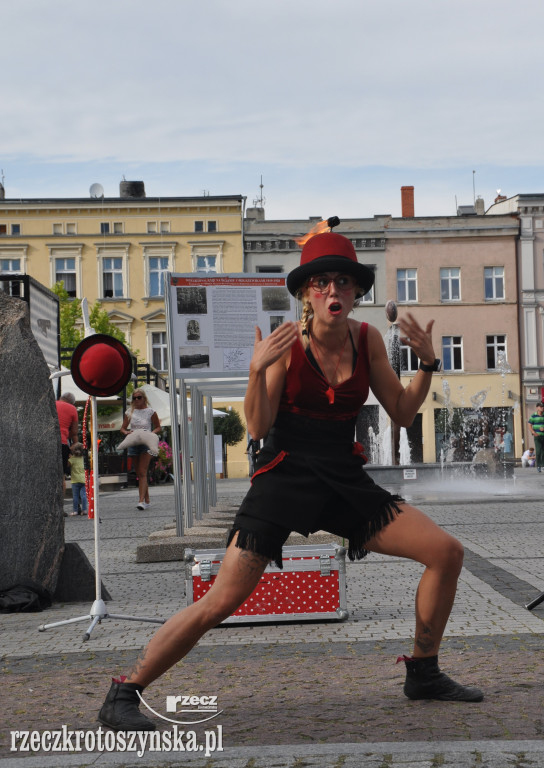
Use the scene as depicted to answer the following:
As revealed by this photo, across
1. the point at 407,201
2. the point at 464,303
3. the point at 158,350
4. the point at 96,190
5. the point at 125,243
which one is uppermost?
the point at 96,190

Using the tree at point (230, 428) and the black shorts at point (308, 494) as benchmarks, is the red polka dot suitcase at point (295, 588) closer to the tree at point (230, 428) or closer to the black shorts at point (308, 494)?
the black shorts at point (308, 494)

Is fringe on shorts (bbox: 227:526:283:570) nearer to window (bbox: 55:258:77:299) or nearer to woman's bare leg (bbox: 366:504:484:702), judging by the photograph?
woman's bare leg (bbox: 366:504:484:702)

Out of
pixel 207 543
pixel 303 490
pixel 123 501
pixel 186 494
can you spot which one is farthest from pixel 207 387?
pixel 123 501

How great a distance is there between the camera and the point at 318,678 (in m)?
5.10

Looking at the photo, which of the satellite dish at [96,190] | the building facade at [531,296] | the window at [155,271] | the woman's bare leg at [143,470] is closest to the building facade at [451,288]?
the building facade at [531,296]

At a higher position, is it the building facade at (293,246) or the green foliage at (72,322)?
the building facade at (293,246)

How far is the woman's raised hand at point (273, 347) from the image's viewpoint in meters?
3.94

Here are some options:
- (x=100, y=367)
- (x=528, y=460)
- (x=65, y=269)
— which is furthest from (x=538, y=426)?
(x=65, y=269)

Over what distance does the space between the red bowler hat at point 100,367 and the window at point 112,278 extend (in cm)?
4770

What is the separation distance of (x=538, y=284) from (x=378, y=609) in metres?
47.5

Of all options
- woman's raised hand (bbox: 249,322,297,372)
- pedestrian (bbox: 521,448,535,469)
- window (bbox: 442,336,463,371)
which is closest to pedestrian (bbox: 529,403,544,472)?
pedestrian (bbox: 521,448,535,469)

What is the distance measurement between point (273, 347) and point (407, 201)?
5452cm

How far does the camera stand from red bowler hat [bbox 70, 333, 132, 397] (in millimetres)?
6820

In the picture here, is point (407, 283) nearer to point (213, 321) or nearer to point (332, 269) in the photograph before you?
point (213, 321)
